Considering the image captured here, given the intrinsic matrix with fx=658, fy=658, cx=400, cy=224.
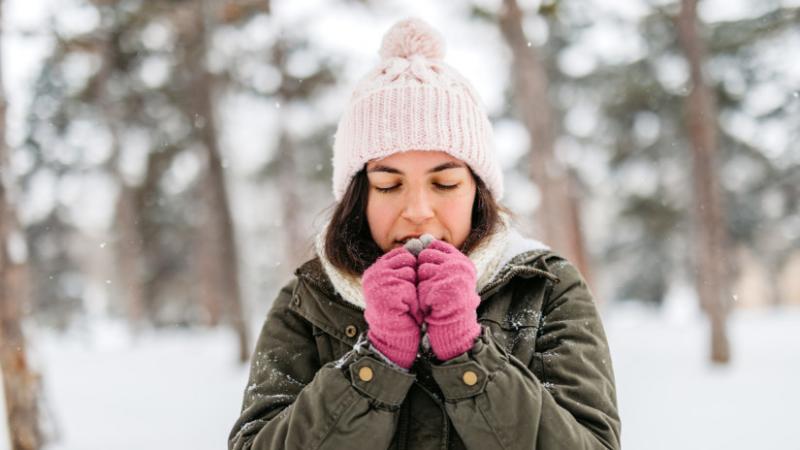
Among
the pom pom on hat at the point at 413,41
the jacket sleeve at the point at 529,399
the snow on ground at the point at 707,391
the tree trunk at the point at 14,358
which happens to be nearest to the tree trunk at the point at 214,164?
the tree trunk at the point at 14,358

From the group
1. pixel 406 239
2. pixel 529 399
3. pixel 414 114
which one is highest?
pixel 414 114

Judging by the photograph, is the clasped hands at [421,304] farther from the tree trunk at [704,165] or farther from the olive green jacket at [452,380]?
the tree trunk at [704,165]

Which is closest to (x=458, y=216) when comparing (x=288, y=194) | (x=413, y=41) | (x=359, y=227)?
(x=359, y=227)

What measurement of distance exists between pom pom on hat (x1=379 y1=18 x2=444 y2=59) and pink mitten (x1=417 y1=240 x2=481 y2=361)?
2.65ft

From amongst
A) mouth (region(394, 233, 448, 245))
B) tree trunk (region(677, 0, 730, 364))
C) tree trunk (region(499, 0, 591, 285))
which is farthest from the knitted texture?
tree trunk (region(677, 0, 730, 364))

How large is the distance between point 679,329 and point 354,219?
43.5 feet

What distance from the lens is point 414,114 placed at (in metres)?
1.77

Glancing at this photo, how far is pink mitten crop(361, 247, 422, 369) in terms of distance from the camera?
1411mm

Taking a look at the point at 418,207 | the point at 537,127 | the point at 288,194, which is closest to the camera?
the point at 418,207

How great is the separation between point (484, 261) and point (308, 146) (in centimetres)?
1569

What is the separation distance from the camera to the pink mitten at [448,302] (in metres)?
1.40

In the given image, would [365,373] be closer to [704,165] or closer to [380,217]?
[380,217]

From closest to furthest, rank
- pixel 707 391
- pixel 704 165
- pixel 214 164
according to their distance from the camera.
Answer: pixel 707 391
pixel 704 165
pixel 214 164

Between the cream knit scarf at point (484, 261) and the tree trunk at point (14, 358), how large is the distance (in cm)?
515
